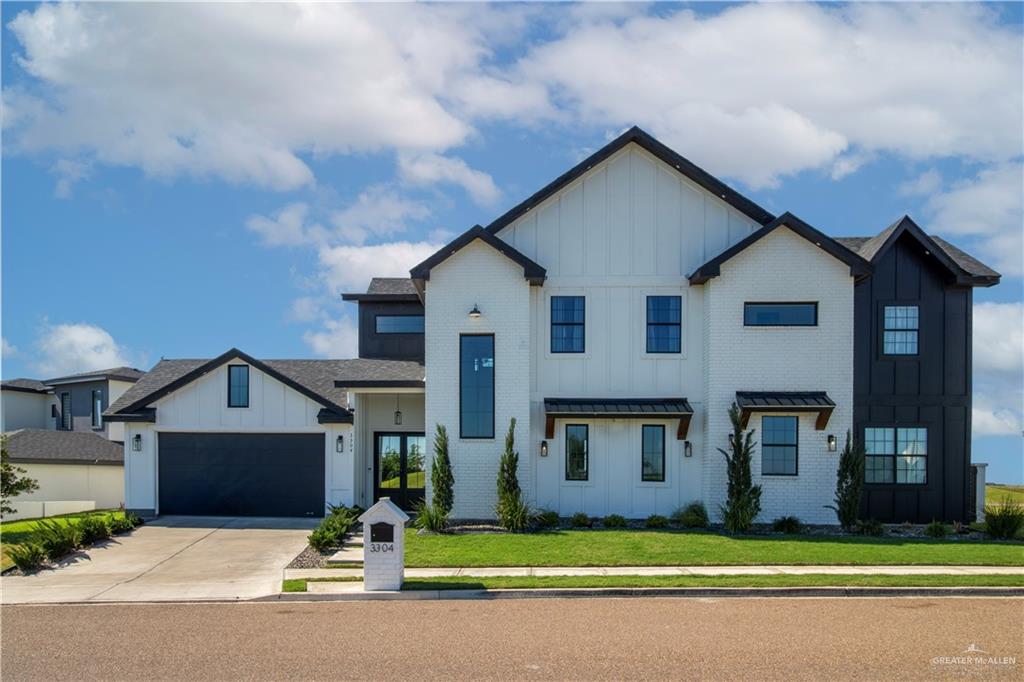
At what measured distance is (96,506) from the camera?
28234mm

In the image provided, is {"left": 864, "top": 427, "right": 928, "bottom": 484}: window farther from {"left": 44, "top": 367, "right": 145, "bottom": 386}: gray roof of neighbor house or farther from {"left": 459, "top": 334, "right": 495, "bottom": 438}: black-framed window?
{"left": 44, "top": 367, "right": 145, "bottom": 386}: gray roof of neighbor house

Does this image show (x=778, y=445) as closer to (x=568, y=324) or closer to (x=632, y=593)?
(x=568, y=324)

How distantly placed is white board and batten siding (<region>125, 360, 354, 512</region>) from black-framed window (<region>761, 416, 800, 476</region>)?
10.7 m

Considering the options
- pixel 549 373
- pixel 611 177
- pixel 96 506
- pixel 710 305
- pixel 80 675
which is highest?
pixel 611 177

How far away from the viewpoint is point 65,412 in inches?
1458

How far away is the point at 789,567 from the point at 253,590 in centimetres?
928

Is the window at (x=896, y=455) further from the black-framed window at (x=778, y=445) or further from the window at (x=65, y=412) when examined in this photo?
the window at (x=65, y=412)

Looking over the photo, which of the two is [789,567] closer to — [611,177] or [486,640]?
[486,640]

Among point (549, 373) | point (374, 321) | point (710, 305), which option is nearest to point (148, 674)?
point (549, 373)

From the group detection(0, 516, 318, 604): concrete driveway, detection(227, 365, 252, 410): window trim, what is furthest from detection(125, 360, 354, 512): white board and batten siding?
detection(0, 516, 318, 604): concrete driveway

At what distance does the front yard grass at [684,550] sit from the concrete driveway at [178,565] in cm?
293

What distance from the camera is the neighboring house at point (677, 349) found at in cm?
1964

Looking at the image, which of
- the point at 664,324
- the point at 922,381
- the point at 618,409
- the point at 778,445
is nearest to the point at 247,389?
the point at 618,409

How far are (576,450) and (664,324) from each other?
3.83m
